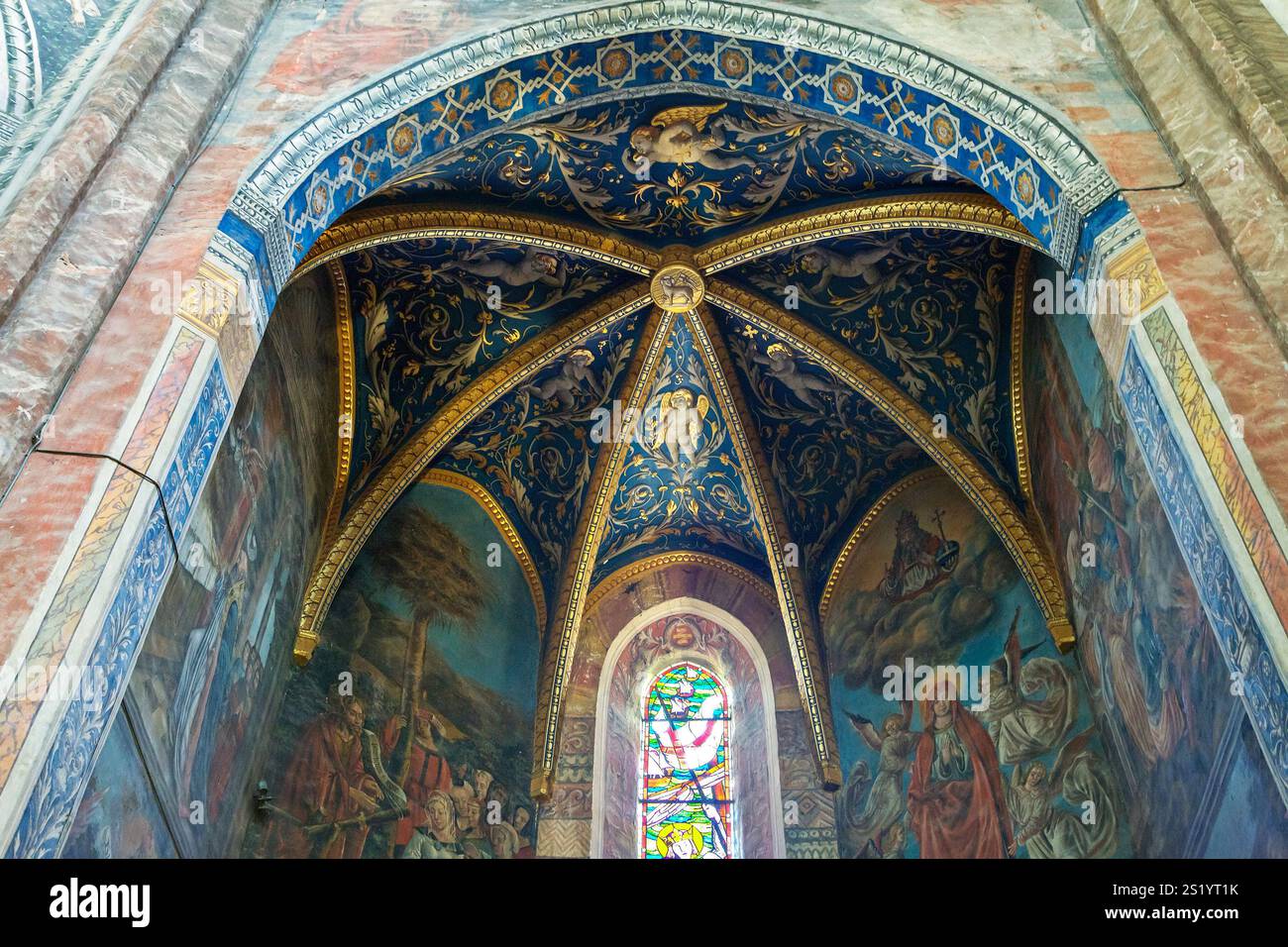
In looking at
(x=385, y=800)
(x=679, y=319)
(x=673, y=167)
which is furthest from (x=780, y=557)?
(x=385, y=800)

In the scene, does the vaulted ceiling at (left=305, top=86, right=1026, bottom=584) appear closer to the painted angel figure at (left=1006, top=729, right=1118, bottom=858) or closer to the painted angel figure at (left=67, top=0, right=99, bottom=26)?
the painted angel figure at (left=67, top=0, right=99, bottom=26)

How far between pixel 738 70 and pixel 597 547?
201 inches

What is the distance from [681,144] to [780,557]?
157 inches

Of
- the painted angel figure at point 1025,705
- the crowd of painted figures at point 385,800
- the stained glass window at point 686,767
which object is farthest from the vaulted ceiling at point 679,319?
the crowd of painted figures at point 385,800

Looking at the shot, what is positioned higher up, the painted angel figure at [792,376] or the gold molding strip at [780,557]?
the painted angel figure at [792,376]

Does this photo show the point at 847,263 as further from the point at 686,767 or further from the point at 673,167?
the point at 686,767

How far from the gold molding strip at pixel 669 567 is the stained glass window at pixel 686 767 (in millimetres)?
989

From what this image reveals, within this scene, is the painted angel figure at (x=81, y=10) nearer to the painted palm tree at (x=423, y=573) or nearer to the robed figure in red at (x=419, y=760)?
the painted palm tree at (x=423, y=573)

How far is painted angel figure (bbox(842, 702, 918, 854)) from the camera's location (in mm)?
11102

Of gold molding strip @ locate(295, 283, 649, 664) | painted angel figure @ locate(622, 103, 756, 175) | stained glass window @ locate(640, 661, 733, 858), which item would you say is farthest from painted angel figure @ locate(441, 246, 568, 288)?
stained glass window @ locate(640, 661, 733, 858)

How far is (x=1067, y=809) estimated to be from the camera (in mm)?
9977

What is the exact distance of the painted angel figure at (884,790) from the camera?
36.4 feet

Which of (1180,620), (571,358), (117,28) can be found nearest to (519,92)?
(117,28)

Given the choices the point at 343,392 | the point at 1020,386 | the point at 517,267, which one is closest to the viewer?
the point at 1020,386
